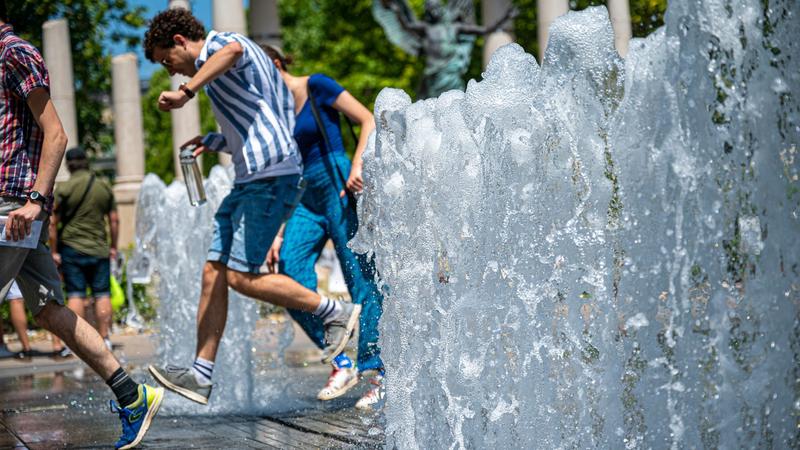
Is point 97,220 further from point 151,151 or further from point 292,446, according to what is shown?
point 151,151

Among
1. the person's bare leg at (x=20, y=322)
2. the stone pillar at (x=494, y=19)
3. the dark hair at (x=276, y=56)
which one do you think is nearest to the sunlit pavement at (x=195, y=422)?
the dark hair at (x=276, y=56)

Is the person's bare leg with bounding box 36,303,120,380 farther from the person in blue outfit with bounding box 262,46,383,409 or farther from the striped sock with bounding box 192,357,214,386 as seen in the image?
the person in blue outfit with bounding box 262,46,383,409

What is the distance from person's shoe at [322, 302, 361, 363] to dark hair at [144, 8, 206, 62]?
4.88 ft

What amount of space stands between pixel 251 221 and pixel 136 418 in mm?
1086

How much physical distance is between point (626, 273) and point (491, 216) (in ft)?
1.64

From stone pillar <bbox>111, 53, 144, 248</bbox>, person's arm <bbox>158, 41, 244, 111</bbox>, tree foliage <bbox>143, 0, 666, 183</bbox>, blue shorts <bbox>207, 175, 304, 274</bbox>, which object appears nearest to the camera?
person's arm <bbox>158, 41, 244, 111</bbox>

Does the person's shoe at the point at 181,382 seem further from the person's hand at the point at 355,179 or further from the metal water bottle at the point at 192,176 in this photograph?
the person's hand at the point at 355,179

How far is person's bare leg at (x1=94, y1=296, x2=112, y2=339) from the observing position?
11898 millimetres

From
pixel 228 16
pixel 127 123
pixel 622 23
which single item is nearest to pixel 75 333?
pixel 622 23

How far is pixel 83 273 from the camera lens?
1204 cm

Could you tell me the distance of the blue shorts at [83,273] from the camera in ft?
39.0

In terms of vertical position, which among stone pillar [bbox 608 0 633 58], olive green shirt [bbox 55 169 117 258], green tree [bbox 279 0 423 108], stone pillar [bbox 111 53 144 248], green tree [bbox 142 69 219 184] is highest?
stone pillar [bbox 608 0 633 58]

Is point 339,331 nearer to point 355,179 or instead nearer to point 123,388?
point 355,179

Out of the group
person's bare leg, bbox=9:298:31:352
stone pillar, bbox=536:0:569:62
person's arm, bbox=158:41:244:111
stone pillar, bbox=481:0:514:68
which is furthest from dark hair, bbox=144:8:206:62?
stone pillar, bbox=481:0:514:68
